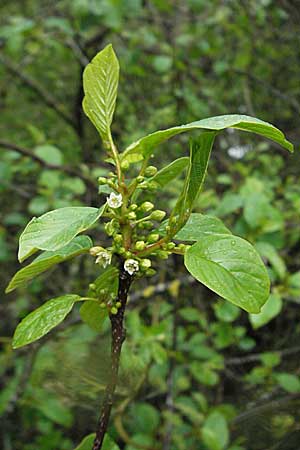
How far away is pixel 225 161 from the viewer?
Answer: 199cm

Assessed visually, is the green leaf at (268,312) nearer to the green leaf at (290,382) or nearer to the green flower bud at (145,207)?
the green leaf at (290,382)

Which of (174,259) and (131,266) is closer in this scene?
(131,266)

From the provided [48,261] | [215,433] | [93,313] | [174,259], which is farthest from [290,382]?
[48,261]

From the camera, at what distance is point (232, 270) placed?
19.8 inches

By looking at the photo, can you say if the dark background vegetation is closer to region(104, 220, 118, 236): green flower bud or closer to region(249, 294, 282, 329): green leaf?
region(249, 294, 282, 329): green leaf

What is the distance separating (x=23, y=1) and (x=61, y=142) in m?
1.50

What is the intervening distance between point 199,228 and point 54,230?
164 millimetres

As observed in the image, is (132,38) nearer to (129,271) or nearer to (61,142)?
(61,142)

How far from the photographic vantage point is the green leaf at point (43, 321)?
1.73 feet

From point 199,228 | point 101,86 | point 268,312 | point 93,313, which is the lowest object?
point 268,312

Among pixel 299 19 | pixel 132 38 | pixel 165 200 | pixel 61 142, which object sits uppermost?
pixel 299 19

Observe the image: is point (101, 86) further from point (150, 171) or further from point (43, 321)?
point (43, 321)

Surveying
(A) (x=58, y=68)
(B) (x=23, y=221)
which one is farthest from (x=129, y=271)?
(A) (x=58, y=68)

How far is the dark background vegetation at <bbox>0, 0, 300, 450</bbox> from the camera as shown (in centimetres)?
133
